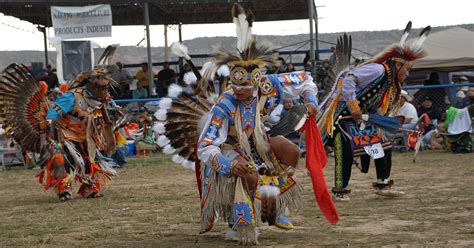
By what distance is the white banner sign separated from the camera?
17.6m

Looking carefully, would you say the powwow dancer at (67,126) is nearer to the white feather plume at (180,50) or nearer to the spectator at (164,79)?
the white feather plume at (180,50)

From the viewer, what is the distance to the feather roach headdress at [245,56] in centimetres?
589

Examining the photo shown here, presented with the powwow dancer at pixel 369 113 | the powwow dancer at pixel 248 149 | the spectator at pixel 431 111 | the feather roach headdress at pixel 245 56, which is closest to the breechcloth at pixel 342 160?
the powwow dancer at pixel 369 113

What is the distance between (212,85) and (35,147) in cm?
434

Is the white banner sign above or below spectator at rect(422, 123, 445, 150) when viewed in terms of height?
above

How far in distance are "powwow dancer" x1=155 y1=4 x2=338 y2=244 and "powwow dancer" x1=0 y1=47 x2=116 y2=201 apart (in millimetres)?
3657

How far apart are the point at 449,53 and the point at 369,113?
13012 millimetres

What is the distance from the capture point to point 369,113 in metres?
8.43

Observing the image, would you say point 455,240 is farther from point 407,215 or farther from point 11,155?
point 11,155

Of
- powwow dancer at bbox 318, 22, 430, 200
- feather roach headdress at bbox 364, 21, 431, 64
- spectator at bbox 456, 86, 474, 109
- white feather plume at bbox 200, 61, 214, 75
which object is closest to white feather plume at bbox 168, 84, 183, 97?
white feather plume at bbox 200, 61, 214, 75

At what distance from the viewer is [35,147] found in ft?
33.3

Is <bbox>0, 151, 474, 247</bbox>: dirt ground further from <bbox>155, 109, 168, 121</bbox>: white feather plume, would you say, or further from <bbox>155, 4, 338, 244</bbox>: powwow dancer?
<bbox>155, 109, 168, 121</bbox>: white feather plume

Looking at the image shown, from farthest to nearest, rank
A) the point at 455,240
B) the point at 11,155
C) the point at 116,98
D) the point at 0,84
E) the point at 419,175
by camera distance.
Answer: the point at 116,98 → the point at 11,155 → the point at 419,175 → the point at 0,84 → the point at 455,240

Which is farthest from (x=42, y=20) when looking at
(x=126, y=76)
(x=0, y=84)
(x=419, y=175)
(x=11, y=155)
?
(x=419, y=175)
